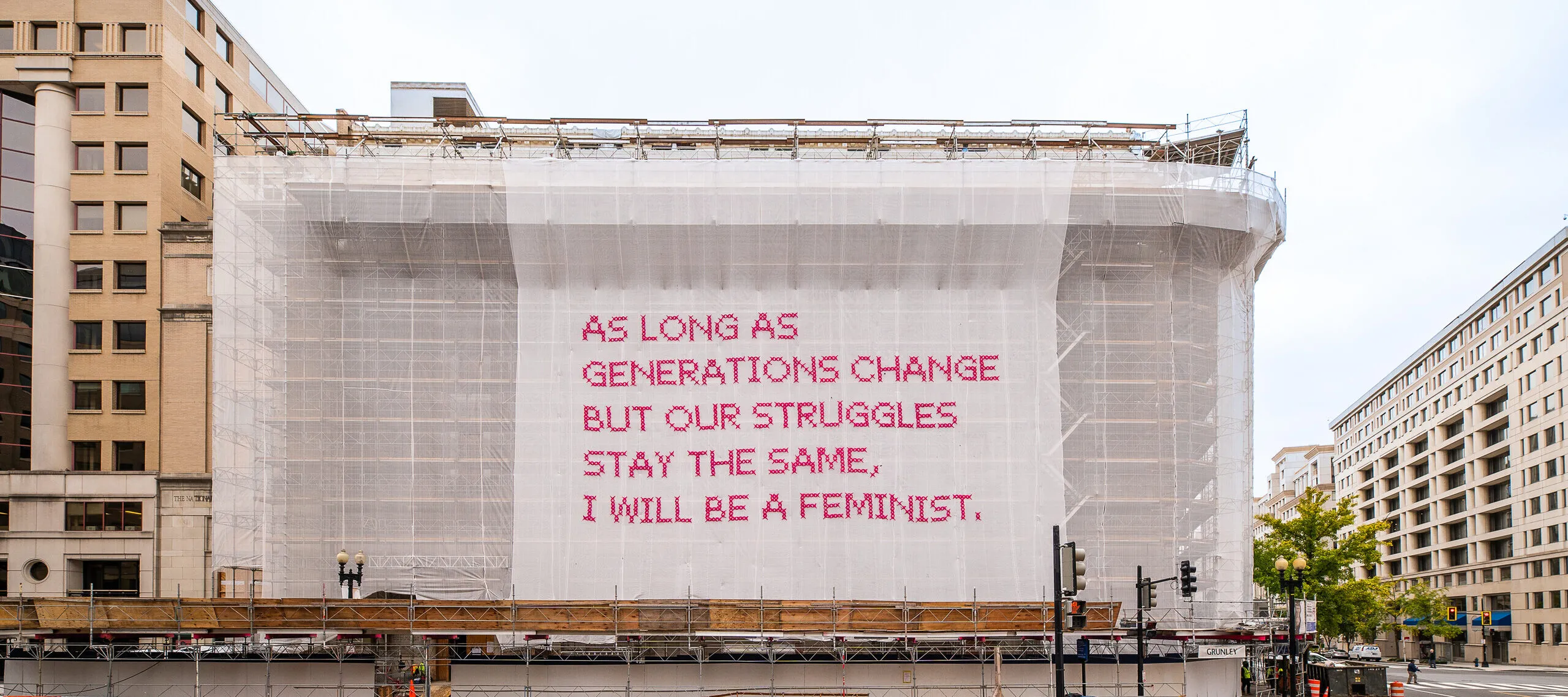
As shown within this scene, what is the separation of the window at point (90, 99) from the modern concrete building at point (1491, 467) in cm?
7244

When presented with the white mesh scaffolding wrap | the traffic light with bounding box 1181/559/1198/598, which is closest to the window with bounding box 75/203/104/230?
the white mesh scaffolding wrap

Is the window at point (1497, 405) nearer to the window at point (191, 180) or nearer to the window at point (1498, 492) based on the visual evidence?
the window at point (1498, 492)

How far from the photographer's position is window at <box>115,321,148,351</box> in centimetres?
4009

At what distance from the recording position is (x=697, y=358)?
107 ft

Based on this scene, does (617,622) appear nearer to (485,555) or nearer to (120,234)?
(485,555)

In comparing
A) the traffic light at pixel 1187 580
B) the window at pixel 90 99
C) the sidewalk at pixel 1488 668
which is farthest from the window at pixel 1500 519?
the window at pixel 90 99

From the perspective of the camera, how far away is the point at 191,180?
141 ft

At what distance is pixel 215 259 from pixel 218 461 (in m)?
6.05

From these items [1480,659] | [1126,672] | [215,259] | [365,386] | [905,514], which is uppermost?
[215,259]

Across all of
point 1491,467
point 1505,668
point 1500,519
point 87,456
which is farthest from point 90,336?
point 1491,467

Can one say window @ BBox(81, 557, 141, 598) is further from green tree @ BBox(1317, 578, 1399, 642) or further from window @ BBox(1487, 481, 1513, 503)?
window @ BBox(1487, 481, 1513, 503)

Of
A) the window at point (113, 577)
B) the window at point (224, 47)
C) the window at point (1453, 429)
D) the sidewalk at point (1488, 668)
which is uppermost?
the window at point (224, 47)

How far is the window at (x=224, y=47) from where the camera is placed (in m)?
44.5

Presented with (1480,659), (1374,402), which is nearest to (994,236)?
(1480,659)
